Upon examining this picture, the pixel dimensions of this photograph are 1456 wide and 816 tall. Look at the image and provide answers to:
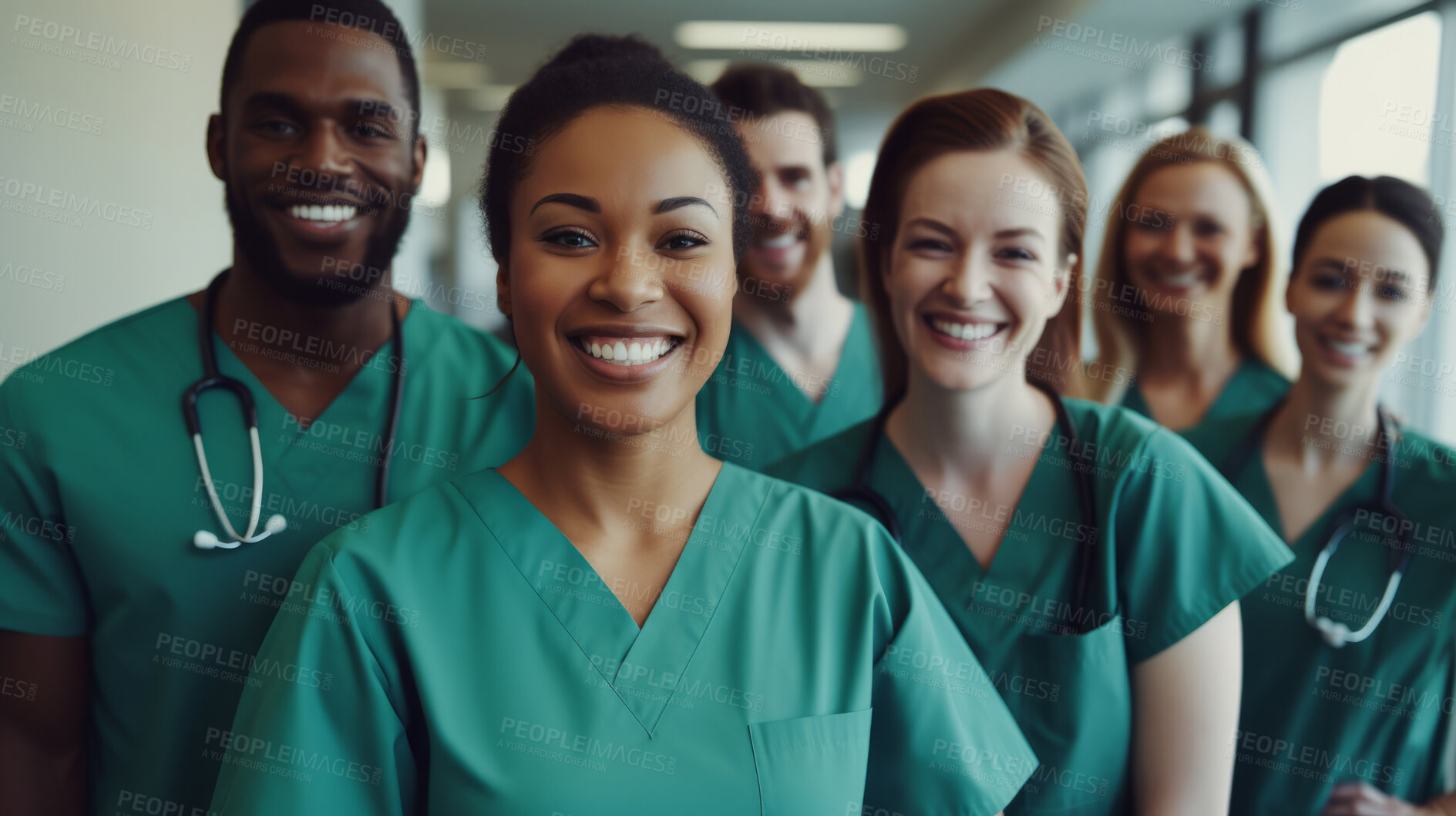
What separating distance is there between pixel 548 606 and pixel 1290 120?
1631 mm

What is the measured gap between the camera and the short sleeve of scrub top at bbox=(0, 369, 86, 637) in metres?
0.91

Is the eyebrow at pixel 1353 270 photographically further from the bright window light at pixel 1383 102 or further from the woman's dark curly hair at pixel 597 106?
the woman's dark curly hair at pixel 597 106

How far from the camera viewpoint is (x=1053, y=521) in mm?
999

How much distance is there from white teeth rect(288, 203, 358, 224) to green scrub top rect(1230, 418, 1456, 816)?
1.16m

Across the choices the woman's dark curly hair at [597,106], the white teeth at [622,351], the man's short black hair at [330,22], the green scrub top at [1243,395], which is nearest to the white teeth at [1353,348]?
the green scrub top at [1243,395]

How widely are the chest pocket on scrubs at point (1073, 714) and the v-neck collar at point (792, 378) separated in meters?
0.47

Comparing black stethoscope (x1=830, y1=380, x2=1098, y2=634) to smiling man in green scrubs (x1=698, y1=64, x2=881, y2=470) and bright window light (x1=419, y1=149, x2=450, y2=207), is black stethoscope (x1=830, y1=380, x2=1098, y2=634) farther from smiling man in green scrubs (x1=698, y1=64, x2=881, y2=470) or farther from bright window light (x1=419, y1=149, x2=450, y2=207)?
bright window light (x1=419, y1=149, x2=450, y2=207)

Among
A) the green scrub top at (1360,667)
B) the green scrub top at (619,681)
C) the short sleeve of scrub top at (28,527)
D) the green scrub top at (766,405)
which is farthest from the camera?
the green scrub top at (766,405)

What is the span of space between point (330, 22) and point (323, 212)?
7.9 inches

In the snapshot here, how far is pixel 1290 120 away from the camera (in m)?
1.65

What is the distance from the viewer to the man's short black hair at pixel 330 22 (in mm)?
957

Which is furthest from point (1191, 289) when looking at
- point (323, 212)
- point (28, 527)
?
point (28, 527)

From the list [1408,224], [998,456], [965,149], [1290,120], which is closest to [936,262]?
[965,149]

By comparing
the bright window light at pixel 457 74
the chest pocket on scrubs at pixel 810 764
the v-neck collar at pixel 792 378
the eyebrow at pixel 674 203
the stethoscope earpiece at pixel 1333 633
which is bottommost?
the chest pocket on scrubs at pixel 810 764
